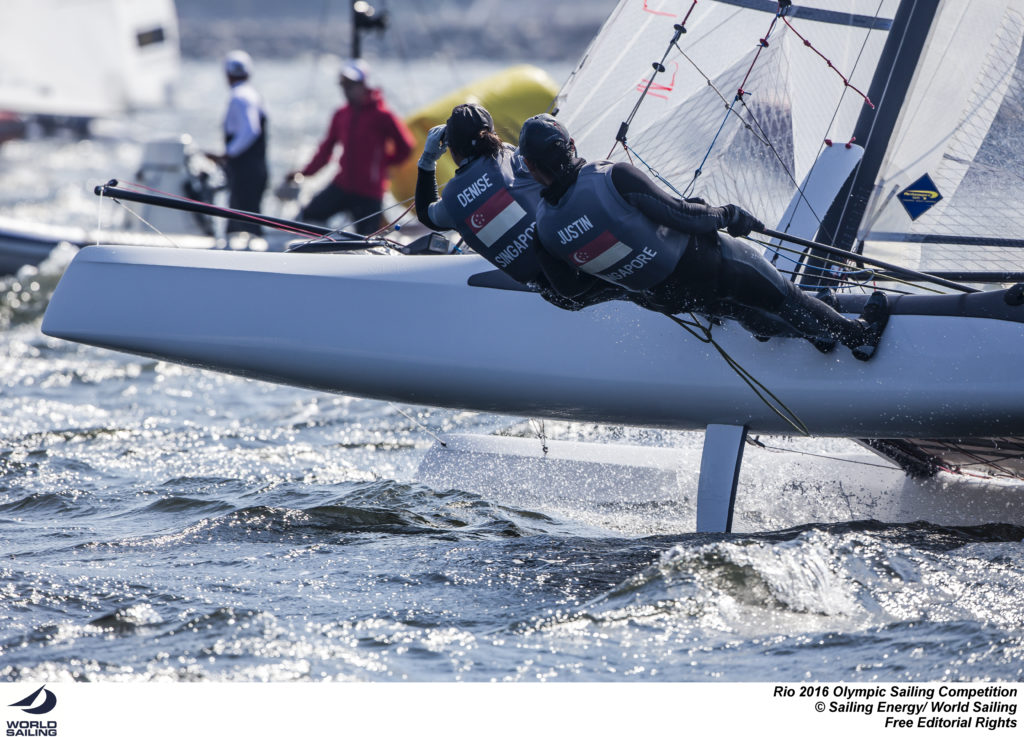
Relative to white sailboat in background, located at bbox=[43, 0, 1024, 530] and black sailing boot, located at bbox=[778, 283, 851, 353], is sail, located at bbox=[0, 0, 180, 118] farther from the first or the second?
black sailing boot, located at bbox=[778, 283, 851, 353]

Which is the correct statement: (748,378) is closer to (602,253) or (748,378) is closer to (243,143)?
(602,253)

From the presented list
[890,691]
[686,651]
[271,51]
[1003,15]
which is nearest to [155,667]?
[686,651]

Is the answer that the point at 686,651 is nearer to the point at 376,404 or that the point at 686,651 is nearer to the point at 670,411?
the point at 670,411

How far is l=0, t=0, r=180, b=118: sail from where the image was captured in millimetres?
14336

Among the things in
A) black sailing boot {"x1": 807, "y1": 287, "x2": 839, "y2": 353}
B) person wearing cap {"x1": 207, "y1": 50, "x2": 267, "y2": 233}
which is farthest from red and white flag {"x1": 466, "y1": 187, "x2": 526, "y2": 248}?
person wearing cap {"x1": 207, "y1": 50, "x2": 267, "y2": 233}

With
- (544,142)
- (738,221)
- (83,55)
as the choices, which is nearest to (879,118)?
(738,221)

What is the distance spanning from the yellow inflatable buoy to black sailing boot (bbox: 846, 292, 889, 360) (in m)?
5.19

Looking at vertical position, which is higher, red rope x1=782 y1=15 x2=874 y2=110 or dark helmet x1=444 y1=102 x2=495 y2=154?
red rope x1=782 y1=15 x2=874 y2=110

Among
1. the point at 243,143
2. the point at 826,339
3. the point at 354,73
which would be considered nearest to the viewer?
the point at 826,339

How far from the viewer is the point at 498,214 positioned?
374 cm

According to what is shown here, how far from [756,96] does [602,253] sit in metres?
1.41

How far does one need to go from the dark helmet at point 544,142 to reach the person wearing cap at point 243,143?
4801mm

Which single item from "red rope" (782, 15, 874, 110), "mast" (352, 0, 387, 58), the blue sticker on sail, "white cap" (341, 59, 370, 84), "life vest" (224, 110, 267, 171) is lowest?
"life vest" (224, 110, 267, 171)

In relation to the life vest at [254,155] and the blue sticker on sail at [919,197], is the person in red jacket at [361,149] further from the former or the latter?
the blue sticker on sail at [919,197]
